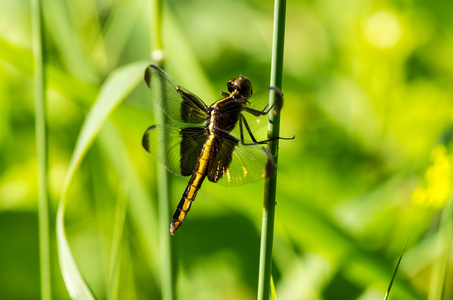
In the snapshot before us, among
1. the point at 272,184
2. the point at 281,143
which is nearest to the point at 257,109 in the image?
the point at 272,184

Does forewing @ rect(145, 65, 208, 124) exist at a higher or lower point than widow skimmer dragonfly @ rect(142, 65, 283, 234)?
higher

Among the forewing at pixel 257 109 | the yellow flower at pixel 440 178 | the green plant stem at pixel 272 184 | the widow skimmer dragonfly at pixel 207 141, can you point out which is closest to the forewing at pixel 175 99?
the widow skimmer dragonfly at pixel 207 141

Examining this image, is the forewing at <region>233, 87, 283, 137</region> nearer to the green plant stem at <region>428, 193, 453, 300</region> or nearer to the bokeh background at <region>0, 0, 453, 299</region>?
the bokeh background at <region>0, 0, 453, 299</region>

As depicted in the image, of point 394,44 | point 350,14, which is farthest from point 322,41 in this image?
point 394,44

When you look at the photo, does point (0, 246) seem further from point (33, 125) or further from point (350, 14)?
point (350, 14)

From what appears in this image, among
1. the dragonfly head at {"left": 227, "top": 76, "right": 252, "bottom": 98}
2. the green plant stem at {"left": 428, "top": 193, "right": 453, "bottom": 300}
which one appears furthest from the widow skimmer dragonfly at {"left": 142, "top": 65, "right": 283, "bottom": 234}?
the green plant stem at {"left": 428, "top": 193, "right": 453, "bottom": 300}

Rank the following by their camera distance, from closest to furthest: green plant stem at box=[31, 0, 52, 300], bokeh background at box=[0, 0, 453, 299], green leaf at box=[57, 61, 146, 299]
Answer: green leaf at box=[57, 61, 146, 299] → green plant stem at box=[31, 0, 52, 300] → bokeh background at box=[0, 0, 453, 299]

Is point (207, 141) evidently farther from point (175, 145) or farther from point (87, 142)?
point (87, 142)
